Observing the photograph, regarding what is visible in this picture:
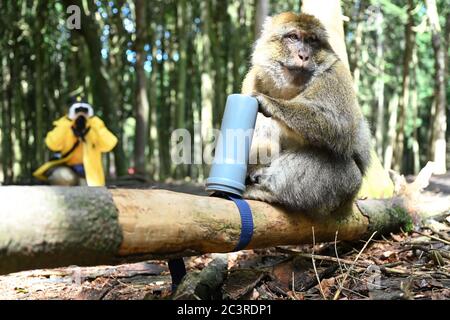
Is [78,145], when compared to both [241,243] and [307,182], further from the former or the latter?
[241,243]

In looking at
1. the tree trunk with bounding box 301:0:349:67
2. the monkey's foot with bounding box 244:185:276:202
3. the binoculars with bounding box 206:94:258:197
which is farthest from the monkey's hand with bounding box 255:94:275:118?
the tree trunk with bounding box 301:0:349:67

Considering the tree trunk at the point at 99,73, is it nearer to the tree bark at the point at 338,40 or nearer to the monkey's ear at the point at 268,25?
the tree bark at the point at 338,40

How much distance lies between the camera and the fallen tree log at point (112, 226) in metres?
1.99

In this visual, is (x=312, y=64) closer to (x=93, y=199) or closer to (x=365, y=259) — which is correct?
(x=365, y=259)

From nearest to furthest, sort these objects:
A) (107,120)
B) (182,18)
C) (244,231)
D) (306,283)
Result: (244,231), (306,283), (107,120), (182,18)

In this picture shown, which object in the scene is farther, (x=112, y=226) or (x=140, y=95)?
(x=140, y=95)

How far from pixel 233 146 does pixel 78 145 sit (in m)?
5.26

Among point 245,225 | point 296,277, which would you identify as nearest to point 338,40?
point 296,277

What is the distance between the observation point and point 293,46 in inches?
147

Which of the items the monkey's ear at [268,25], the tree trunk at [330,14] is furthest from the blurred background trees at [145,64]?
the monkey's ear at [268,25]

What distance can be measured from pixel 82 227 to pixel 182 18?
12.6 metres
